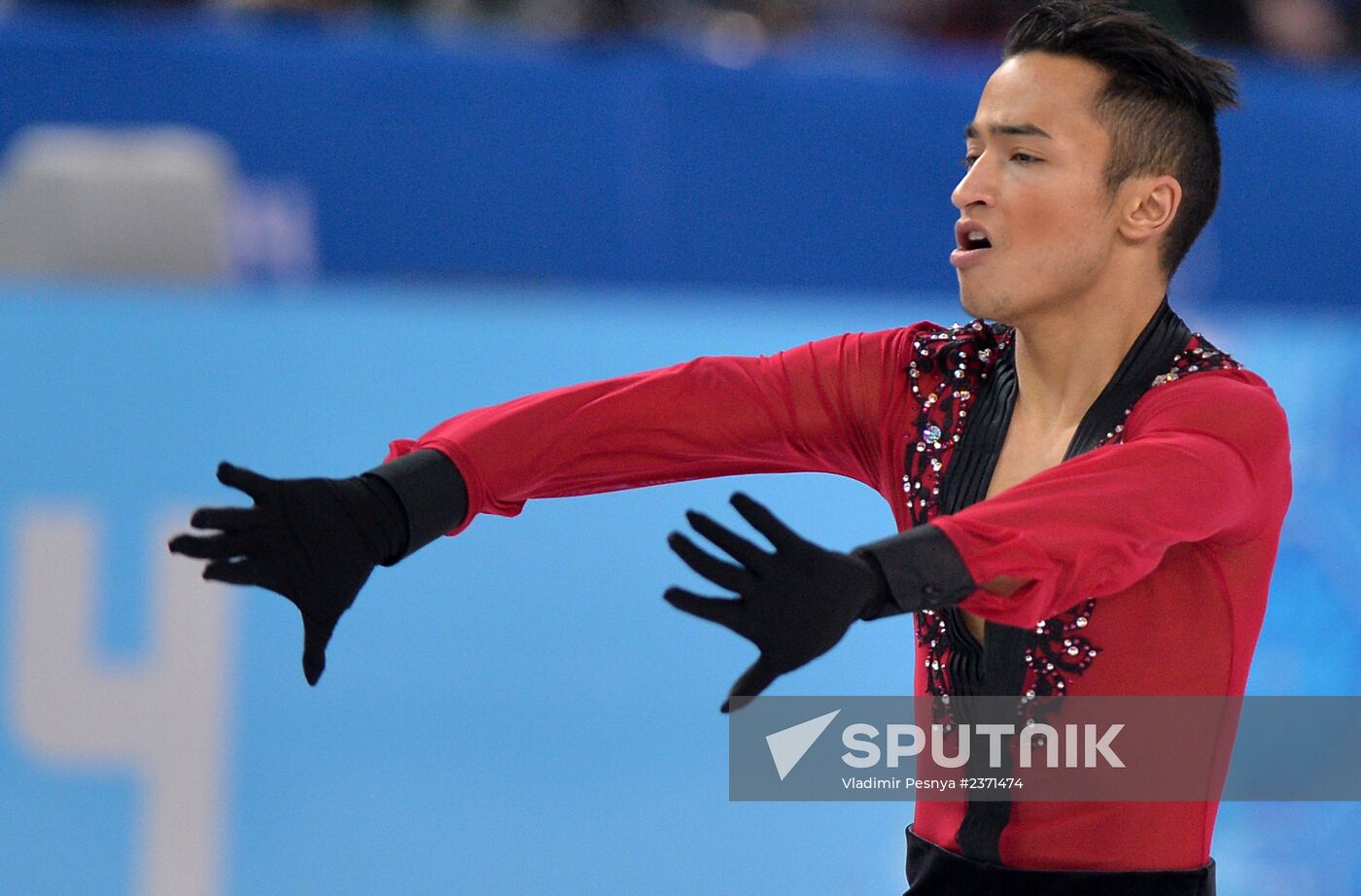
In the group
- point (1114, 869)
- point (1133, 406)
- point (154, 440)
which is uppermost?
point (154, 440)

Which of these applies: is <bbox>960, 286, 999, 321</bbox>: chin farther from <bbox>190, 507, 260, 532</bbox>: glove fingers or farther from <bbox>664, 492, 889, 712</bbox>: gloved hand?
<bbox>190, 507, 260, 532</bbox>: glove fingers

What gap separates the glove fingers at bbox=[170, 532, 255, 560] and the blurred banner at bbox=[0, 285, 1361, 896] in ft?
5.50

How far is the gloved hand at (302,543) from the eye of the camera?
1479mm

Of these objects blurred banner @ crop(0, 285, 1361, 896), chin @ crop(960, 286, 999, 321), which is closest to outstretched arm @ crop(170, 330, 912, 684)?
chin @ crop(960, 286, 999, 321)

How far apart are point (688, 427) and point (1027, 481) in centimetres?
40

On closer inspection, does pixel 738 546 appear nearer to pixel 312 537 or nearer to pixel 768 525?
pixel 768 525

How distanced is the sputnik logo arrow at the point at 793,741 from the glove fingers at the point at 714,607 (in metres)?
0.54

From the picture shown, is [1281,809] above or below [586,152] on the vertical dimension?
below

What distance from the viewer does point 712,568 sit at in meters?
1.32

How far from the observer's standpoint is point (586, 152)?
4.49 m

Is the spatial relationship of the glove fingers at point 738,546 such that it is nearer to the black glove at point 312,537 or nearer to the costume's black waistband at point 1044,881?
the black glove at point 312,537

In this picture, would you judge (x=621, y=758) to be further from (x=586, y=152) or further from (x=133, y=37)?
(x=133, y=37)

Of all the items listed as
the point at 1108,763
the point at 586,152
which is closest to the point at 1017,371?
the point at 1108,763

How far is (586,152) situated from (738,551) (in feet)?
10.8
